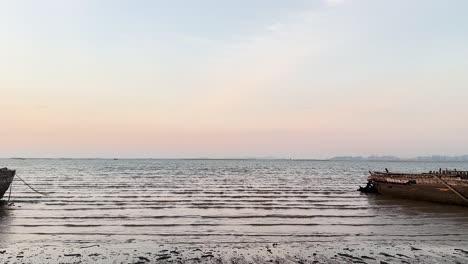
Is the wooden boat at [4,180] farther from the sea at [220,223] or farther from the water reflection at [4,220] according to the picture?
the water reflection at [4,220]

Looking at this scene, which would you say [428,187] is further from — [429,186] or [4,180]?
[4,180]

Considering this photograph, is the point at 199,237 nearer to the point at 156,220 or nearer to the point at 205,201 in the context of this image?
the point at 156,220

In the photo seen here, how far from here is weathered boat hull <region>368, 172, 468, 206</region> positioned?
103 feet

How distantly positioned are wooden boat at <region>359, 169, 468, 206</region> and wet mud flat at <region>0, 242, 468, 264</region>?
1625 centimetres

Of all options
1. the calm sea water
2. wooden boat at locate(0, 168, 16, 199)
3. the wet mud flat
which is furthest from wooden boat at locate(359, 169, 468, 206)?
wooden boat at locate(0, 168, 16, 199)

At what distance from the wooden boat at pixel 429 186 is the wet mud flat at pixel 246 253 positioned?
16.3m

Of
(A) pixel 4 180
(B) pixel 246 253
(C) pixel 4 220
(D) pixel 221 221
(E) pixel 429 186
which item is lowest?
(C) pixel 4 220

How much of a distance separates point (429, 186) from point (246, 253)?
25.2 meters

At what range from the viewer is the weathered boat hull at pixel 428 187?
31.4 m

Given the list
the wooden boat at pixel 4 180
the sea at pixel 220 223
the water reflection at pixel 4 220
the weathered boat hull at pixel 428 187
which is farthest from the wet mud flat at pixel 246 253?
the wooden boat at pixel 4 180

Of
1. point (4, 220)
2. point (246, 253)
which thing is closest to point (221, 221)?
point (246, 253)

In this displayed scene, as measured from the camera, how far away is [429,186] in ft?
114

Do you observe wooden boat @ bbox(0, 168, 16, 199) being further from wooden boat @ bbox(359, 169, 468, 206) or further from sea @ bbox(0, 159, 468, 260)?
wooden boat @ bbox(359, 169, 468, 206)

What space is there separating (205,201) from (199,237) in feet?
51.0
